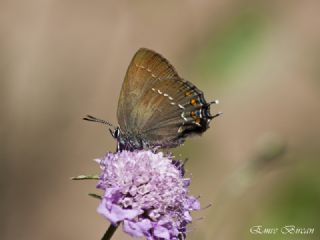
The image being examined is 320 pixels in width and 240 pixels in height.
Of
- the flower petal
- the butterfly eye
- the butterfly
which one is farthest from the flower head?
the butterfly eye

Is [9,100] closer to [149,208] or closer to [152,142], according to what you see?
[152,142]

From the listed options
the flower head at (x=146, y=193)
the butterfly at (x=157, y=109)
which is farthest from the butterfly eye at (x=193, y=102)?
the flower head at (x=146, y=193)

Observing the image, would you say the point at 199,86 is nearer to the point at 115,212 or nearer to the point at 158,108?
the point at 158,108

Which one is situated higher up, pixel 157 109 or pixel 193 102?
pixel 193 102

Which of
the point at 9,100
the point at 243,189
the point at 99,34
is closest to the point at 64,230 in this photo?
the point at 9,100

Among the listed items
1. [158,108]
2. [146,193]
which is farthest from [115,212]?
[158,108]

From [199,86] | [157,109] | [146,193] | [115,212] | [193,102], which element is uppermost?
[199,86]
